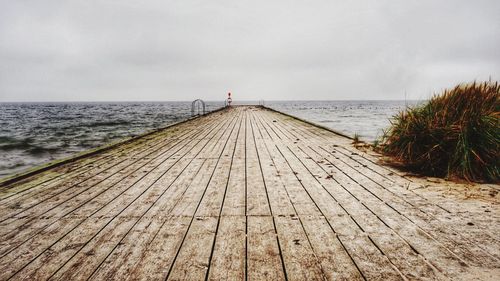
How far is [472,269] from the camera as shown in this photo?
1.60 m

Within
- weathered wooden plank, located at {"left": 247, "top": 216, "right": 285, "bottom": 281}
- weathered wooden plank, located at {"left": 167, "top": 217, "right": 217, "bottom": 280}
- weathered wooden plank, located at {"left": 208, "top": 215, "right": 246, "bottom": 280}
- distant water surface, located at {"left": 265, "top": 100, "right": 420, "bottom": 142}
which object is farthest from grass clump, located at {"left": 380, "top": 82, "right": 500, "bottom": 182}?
weathered wooden plank, located at {"left": 167, "top": 217, "right": 217, "bottom": 280}

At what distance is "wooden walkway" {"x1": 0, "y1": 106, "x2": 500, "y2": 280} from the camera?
5.37 ft

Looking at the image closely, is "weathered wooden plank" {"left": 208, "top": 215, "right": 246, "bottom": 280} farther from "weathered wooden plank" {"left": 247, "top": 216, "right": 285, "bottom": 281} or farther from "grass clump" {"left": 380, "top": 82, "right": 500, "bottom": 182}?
"grass clump" {"left": 380, "top": 82, "right": 500, "bottom": 182}

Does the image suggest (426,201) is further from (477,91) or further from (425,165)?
Result: (477,91)

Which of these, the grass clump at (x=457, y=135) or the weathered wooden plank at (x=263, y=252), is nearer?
A: the weathered wooden plank at (x=263, y=252)

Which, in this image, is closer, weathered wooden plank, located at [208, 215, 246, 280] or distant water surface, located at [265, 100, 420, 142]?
weathered wooden plank, located at [208, 215, 246, 280]

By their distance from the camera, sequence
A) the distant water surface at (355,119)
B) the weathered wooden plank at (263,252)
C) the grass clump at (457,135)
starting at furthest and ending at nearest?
the distant water surface at (355,119) → the grass clump at (457,135) → the weathered wooden plank at (263,252)

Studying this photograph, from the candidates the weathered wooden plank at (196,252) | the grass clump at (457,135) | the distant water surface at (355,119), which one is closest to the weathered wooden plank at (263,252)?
the weathered wooden plank at (196,252)

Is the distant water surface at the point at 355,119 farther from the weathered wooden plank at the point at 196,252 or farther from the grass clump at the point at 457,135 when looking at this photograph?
the weathered wooden plank at the point at 196,252

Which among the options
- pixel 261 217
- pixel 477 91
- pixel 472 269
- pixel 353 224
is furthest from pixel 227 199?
pixel 477 91

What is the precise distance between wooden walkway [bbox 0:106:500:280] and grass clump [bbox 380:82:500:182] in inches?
20.3

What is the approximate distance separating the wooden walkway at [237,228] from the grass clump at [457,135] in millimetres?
517

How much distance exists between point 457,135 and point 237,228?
10.2 ft

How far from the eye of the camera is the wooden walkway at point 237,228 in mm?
1637
